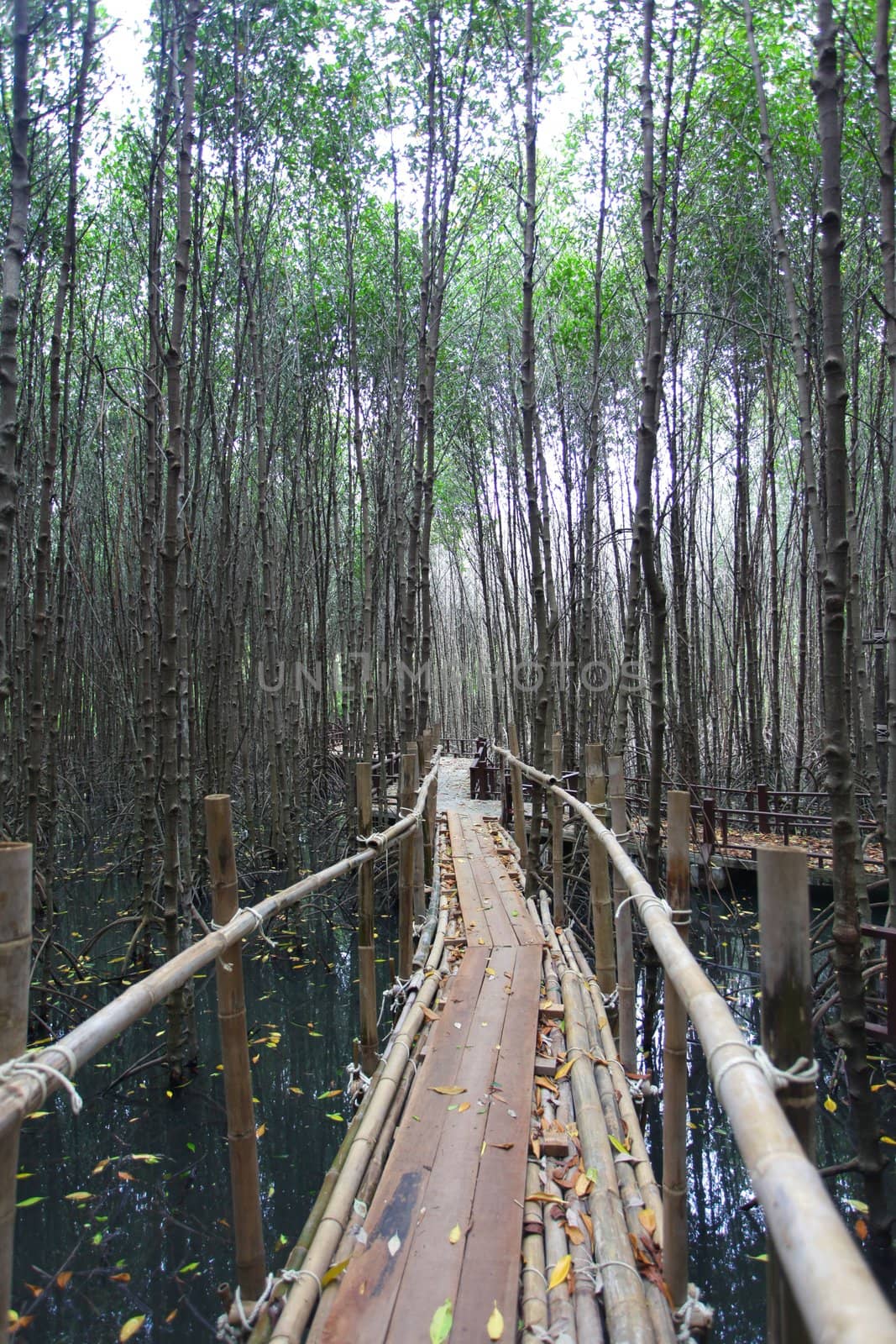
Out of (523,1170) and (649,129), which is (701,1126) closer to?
(523,1170)

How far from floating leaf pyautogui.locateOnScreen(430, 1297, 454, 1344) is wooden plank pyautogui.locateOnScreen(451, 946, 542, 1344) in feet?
0.03

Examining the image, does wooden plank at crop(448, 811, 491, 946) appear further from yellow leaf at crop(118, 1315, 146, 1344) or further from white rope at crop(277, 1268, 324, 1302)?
white rope at crop(277, 1268, 324, 1302)

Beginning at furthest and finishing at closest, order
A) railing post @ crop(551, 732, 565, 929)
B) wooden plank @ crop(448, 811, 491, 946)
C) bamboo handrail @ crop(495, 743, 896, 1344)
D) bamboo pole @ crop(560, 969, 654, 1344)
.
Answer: wooden plank @ crop(448, 811, 491, 946)
railing post @ crop(551, 732, 565, 929)
bamboo pole @ crop(560, 969, 654, 1344)
bamboo handrail @ crop(495, 743, 896, 1344)

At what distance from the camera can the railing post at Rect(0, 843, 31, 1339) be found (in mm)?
808

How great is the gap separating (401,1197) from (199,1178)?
167cm

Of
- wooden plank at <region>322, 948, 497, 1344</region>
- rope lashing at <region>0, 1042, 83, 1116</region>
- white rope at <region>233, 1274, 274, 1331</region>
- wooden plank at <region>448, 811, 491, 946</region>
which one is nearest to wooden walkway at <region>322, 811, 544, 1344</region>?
wooden plank at <region>322, 948, 497, 1344</region>

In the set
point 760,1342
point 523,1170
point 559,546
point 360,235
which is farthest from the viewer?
point 559,546

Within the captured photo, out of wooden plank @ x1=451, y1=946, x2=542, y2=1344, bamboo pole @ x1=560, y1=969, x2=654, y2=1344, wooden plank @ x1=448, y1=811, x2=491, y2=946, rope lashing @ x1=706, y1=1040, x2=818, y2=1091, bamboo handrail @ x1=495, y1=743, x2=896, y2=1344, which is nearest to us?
bamboo handrail @ x1=495, y1=743, x2=896, y2=1344

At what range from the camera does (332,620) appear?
15305 mm

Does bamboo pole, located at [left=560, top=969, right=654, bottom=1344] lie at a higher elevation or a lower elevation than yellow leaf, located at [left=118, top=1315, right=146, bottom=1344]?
higher

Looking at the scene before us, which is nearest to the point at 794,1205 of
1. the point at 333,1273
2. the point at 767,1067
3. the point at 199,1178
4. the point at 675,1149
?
the point at 767,1067

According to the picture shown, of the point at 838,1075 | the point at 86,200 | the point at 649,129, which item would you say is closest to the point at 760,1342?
the point at 838,1075

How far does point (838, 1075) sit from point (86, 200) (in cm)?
756

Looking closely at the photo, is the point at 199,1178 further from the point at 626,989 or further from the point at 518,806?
the point at 518,806
